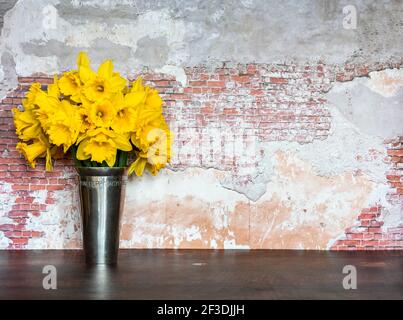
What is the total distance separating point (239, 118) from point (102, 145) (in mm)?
1029

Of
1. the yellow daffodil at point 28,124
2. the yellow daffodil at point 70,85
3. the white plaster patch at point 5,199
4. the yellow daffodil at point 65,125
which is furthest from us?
the white plaster patch at point 5,199

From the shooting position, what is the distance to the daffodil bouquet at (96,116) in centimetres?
306

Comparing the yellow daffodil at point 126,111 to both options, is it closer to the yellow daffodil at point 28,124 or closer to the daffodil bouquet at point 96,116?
the daffodil bouquet at point 96,116

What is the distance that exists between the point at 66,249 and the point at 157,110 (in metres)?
1.09

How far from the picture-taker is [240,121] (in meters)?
3.77

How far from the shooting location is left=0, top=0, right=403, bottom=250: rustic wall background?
369 centimetres

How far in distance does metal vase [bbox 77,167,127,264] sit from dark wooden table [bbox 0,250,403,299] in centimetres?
10

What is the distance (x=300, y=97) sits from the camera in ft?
12.5

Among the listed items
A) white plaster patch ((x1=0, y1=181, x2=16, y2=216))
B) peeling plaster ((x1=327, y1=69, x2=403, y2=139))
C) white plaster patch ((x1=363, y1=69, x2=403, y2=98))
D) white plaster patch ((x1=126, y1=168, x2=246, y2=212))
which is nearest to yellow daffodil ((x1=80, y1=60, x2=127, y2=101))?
white plaster patch ((x1=126, y1=168, x2=246, y2=212))

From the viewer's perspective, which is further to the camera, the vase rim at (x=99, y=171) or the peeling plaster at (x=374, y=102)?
the peeling plaster at (x=374, y=102)

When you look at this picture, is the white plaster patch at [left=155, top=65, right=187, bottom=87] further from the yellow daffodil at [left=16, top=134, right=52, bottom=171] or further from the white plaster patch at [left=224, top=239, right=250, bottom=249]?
the white plaster patch at [left=224, top=239, right=250, bottom=249]

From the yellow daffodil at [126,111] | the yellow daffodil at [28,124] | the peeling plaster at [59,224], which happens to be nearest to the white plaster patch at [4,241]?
the peeling plaster at [59,224]

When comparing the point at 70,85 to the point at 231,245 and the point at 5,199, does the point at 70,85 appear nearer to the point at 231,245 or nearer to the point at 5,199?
the point at 5,199
